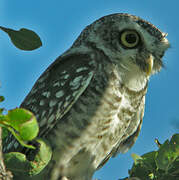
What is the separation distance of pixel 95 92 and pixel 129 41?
73 centimetres

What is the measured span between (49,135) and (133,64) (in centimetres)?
110

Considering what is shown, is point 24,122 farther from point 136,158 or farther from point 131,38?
point 131,38

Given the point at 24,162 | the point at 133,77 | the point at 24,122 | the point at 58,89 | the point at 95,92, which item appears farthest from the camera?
the point at 133,77

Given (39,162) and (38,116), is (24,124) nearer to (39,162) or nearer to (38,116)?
(39,162)

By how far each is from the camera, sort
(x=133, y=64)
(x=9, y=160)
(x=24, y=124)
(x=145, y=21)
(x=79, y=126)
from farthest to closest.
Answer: (x=145, y=21) < (x=133, y=64) < (x=79, y=126) < (x=9, y=160) < (x=24, y=124)

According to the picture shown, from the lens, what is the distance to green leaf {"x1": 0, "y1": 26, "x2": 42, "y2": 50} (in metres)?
1.84

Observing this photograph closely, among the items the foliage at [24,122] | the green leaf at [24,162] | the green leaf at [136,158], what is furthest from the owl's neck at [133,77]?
the foliage at [24,122]

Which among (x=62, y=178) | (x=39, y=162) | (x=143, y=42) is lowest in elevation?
(x=39, y=162)

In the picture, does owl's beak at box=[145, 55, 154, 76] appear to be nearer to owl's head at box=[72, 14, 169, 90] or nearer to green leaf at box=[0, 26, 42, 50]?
owl's head at box=[72, 14, 169, 90]

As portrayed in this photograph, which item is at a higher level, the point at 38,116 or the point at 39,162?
the point at 38,116

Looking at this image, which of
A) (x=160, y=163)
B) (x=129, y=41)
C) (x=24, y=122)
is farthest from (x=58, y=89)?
(x=24, y=122)

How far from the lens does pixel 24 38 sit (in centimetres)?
184

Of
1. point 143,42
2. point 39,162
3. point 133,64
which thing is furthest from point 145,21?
point 39,162

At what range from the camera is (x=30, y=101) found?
3.43 metres
